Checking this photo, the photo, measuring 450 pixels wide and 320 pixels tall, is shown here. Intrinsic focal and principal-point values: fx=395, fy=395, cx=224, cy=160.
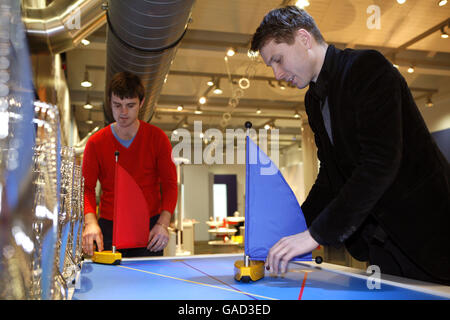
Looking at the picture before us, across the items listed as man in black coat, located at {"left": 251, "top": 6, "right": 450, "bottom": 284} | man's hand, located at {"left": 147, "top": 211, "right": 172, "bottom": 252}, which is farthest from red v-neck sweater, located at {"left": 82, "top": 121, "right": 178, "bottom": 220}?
man in black coat, located at {"left": 251, "top": 6, "right": 450, "bottom": 284}

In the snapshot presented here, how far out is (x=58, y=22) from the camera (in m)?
2.45

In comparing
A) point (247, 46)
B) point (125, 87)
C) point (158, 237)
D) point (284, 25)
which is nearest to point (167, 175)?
point (158, 237)

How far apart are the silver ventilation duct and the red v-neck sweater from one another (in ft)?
2.86

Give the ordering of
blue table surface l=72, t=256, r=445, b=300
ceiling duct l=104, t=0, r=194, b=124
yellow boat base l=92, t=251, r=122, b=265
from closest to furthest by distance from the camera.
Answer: blue table surface l=72, t=256, r=445, b=300
yellow boat base l=92, t=251, r=122, b=265
ceiling duct l=104, t=0, r=194, b=124

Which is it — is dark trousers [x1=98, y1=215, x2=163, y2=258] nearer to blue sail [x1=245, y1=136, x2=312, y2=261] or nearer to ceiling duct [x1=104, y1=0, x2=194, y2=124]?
blue sail [x1=245, y1=136, x2=312, y2=261]

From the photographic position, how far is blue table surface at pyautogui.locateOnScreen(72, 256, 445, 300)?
90cm

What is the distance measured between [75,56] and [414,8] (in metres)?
4.78

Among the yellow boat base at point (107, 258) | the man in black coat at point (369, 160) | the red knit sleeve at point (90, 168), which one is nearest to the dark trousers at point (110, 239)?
the red knit sleeve at point (90, 168)

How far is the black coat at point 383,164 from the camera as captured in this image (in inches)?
36.9

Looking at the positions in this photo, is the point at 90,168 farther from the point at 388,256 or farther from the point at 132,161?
the point at 388,256

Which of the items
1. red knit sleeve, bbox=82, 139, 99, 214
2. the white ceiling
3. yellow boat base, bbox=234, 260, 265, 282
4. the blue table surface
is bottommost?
the blue table surface

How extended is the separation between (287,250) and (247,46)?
482 cm

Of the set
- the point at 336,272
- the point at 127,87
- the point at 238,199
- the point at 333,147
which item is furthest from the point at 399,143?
the point at 238,199

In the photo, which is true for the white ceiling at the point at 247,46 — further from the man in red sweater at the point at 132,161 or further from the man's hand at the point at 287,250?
the man's hand at the point at 287,250
